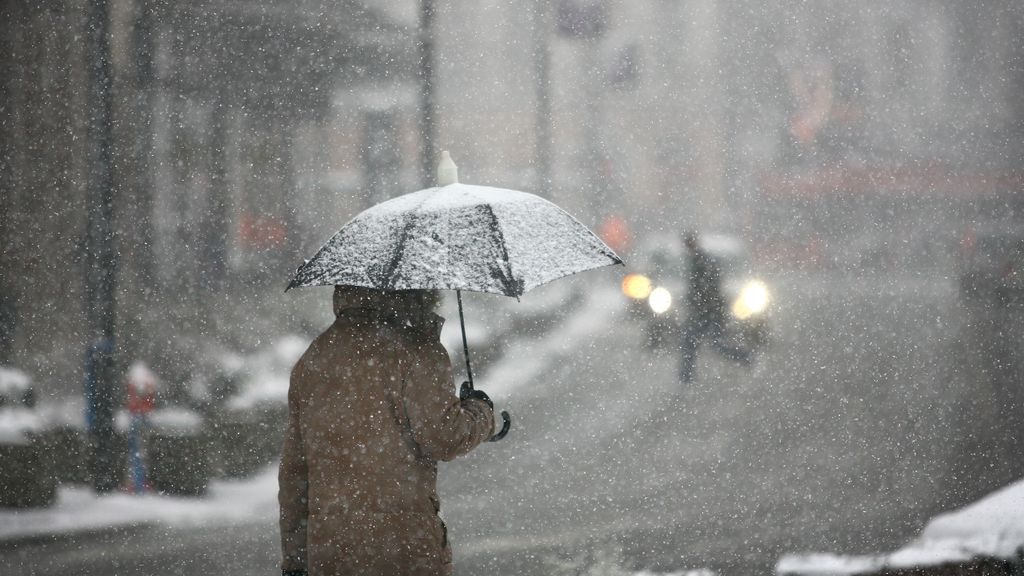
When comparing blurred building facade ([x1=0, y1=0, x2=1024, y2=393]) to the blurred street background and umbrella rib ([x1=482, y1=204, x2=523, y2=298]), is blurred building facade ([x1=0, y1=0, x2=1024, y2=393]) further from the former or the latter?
umbrella rib ([x1=482, y1=204, x2=523, y2=298])

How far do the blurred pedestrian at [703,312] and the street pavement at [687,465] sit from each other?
392mm

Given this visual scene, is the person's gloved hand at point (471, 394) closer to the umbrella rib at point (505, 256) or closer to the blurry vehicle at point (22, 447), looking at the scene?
the umbrella rib at point (505, 256)

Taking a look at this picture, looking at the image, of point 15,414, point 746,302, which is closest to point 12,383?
point 15,414

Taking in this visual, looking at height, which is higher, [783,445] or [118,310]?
[118,310]

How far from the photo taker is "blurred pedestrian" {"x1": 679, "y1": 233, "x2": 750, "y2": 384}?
Result: 667 inches

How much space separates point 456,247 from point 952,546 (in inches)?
152

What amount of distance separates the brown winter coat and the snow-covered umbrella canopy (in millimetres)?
110

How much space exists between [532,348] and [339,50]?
733 centimetres

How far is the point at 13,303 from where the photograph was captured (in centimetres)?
1204

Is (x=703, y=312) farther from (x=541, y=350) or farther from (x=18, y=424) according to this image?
(x=18, y=424)

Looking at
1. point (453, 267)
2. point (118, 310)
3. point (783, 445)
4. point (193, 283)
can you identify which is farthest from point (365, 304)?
point (193, 283)

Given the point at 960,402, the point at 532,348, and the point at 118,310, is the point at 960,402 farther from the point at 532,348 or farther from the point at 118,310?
the point at 118,310

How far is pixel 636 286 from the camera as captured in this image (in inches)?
912

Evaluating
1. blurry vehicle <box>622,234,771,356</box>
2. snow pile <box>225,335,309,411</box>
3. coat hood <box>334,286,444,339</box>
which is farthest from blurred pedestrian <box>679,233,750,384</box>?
coat hood <box>334,286,444,339</box>
